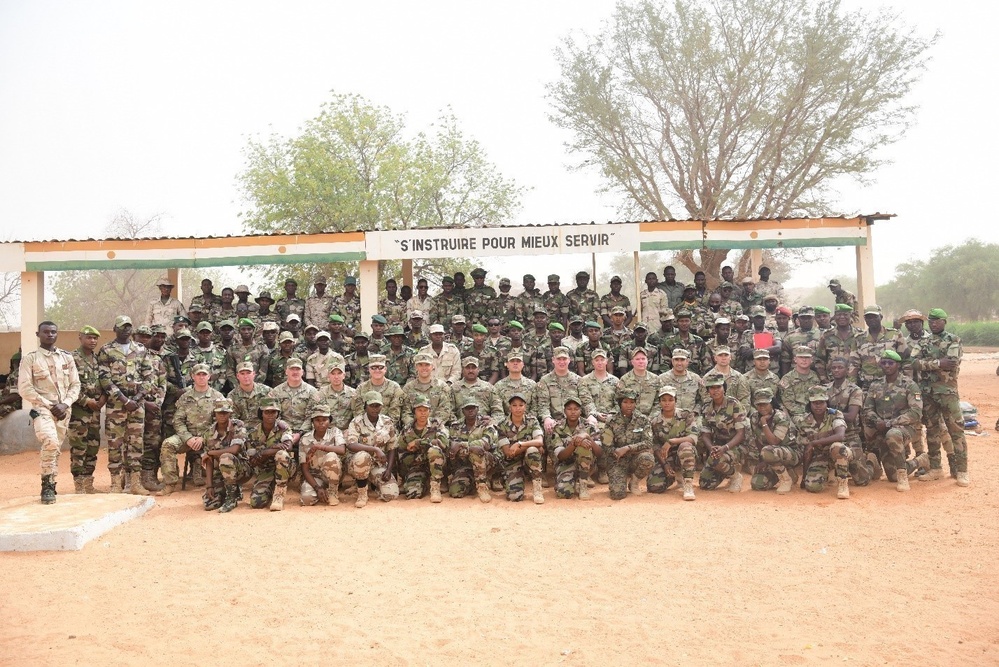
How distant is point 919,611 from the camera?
484cm

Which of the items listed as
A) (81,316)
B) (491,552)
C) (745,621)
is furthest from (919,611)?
(81,316)

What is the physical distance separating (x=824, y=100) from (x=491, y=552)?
17821 millimetres

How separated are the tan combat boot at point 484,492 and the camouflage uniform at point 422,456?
444 mm

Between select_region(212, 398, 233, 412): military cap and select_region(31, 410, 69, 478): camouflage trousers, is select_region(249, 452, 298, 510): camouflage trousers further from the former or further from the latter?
select_region(31, 410, 69, 478): camouflage trousers

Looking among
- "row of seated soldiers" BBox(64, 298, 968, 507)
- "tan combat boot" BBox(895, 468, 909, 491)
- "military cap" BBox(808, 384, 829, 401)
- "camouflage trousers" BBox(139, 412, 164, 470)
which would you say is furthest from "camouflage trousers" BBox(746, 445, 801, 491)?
"camouflage trousers" BBox(139, 412, 164, 470)

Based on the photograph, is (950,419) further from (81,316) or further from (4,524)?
(81,316)

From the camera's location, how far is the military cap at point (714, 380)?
8.34 metres

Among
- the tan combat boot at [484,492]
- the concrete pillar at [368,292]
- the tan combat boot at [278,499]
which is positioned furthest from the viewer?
the concrete pillar at [368,292]

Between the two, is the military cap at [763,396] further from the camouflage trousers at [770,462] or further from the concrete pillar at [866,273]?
the concrete pillar at [866,273]

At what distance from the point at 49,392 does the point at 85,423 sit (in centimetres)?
92

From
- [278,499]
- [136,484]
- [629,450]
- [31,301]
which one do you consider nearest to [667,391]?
[629,450]

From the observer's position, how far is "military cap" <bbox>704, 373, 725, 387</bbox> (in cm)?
834

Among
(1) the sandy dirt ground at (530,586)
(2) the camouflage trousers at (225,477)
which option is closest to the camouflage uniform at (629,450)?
(1) the sandy dirt ground at (530,586)

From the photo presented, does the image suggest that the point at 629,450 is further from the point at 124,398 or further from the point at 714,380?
the point at 124,398
